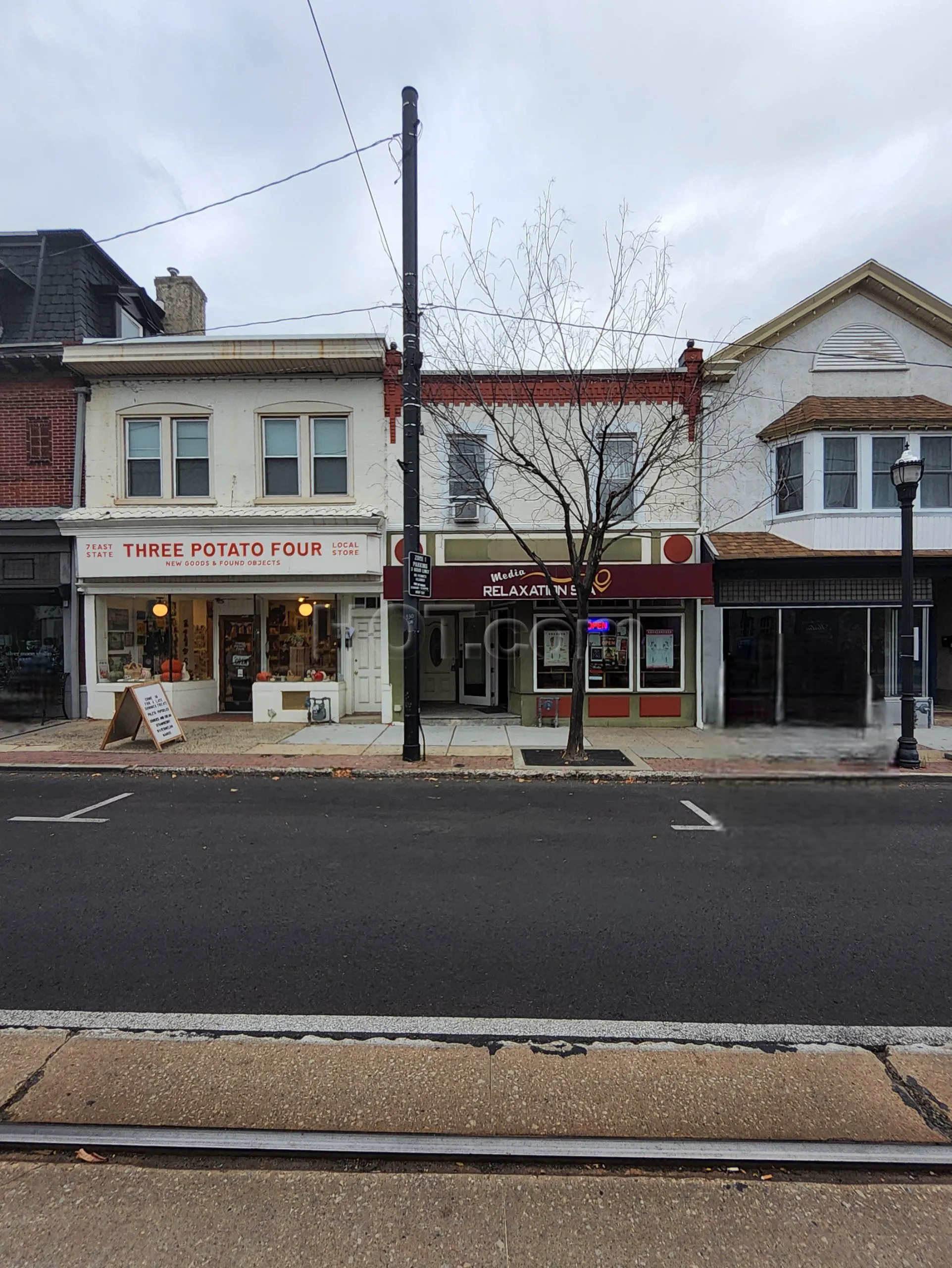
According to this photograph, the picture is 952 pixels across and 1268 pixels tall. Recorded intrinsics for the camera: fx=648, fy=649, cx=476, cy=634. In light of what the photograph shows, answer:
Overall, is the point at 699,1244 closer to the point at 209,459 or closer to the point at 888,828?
the point at 888,828

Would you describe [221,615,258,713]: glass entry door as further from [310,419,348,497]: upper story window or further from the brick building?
[310,419,348,497]: upper story window

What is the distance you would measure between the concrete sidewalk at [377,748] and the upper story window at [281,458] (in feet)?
15.4

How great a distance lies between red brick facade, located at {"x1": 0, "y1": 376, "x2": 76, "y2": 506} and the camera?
13023 millimetres

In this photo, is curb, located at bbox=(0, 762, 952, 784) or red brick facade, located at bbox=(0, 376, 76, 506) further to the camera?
red brick facade, located at bbox=(0, 376, 76, 506)

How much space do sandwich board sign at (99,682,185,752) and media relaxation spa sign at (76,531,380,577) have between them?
2909 mm

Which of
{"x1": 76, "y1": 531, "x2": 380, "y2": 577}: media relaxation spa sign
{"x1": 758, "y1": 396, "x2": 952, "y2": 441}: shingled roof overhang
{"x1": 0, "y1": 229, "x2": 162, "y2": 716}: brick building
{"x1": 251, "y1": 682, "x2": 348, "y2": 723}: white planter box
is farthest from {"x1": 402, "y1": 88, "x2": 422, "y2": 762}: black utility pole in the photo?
{"x1": 0, "y1": 229, "x2": 162, "y2": 716}: brick building

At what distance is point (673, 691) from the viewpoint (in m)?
12.8

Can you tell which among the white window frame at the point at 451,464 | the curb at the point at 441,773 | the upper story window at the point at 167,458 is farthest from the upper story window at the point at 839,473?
the upper story window at the point at 167,458

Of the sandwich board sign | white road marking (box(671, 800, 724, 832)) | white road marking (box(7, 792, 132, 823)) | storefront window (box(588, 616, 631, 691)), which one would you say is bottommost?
white road marking (box(671, 800, 724, 832))

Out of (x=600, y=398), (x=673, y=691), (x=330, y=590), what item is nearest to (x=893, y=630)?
(x=673, y=691)

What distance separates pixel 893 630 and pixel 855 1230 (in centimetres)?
1336

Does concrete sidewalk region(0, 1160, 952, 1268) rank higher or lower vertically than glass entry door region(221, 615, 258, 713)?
lower

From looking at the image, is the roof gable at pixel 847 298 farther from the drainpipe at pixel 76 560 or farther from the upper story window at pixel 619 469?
the drainpipe at pixel 76 560

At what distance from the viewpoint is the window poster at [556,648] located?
12773 millimetres
